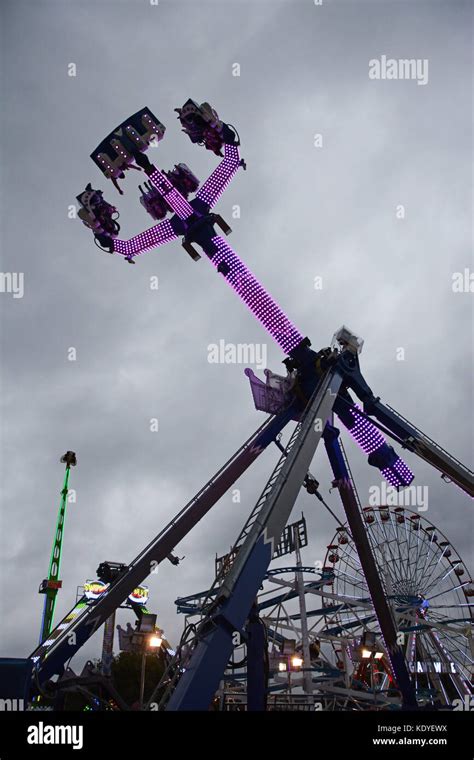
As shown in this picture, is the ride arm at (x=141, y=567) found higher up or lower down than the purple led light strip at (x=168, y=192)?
lower down

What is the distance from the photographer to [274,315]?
18312 millimetres

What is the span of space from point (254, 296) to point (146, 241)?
479 centimetres

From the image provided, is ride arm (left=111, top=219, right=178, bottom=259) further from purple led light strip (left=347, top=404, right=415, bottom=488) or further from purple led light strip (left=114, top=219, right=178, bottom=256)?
purple led light strip (left=347, top=404, right=415, bottom=488)

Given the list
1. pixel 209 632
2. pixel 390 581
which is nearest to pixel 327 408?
pixel 209 632

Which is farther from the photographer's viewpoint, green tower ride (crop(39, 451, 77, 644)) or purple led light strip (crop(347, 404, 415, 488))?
green tower ride (crop(39, 451, 77, 644))

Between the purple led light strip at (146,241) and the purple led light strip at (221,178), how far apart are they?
178cm

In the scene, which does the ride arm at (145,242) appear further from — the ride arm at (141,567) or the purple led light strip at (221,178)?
the ride arm at (141,567)

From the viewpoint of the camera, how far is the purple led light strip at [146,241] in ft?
62.7

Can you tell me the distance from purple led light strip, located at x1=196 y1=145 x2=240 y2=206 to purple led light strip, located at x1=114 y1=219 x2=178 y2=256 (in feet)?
5.83

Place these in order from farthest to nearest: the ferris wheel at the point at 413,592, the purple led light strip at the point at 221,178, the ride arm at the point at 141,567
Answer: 1. the ferris wheel at the point at 413,592
2. the purple led light strip at the point at 221,178
3. the ride arm at the point at 141,567

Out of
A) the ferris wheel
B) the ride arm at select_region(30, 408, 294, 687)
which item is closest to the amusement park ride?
the ride arm at select_region(30, 408, 294, 687)

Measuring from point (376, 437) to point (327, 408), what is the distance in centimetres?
461

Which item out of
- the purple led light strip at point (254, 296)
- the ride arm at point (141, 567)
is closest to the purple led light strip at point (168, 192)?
the purple led light strip at point (254, 296)

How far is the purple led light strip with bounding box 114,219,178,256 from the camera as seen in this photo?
19125mm
